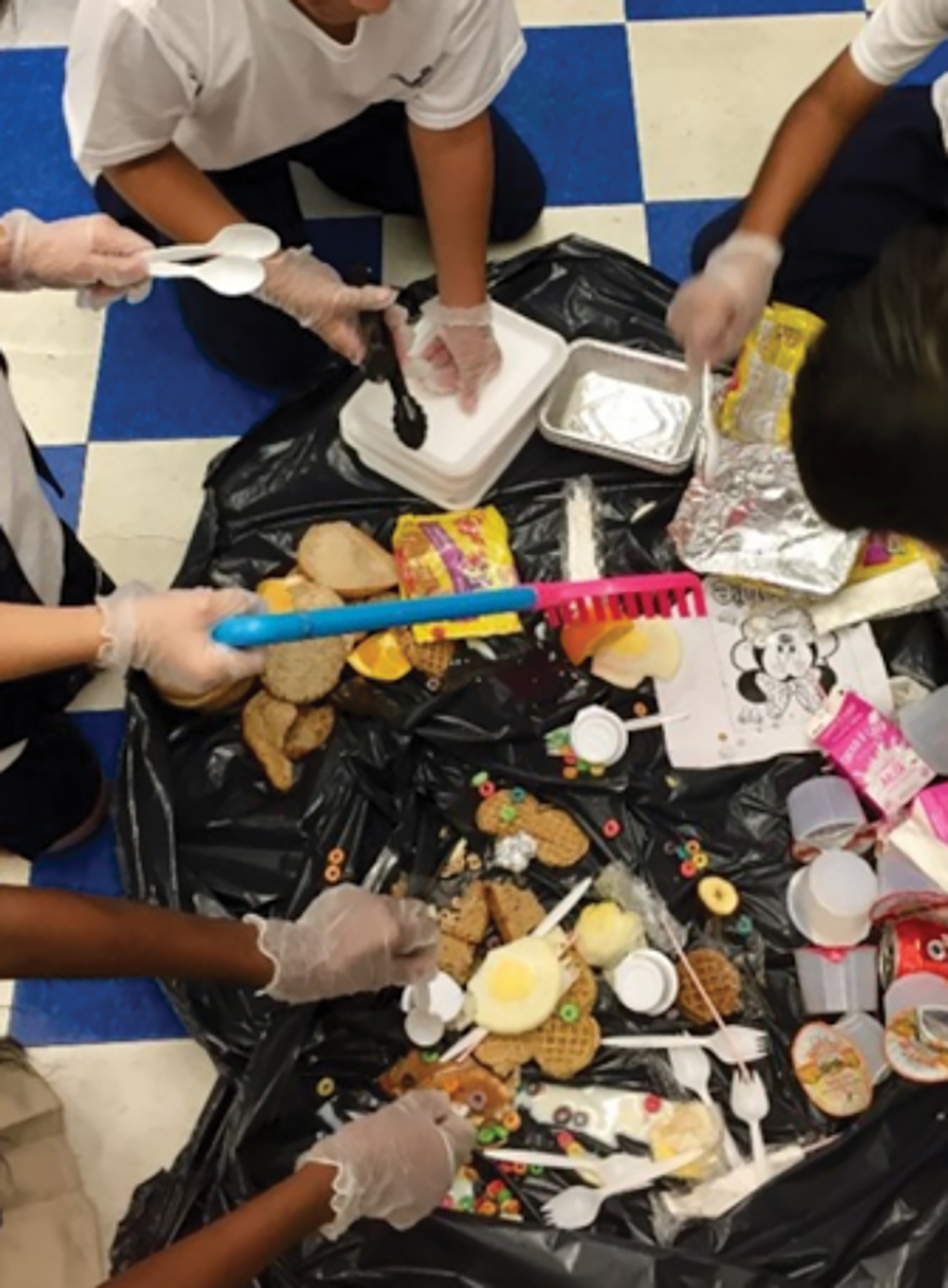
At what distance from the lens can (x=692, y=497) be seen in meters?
1.34

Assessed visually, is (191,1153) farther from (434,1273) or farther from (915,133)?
(915,133)

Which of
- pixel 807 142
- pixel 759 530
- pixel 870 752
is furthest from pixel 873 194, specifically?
pixel 870 752

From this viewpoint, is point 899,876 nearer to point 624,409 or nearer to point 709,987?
point 709,987

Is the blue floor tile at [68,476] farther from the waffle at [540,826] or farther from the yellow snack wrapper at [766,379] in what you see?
the yellow snack wrapper at [766,379]

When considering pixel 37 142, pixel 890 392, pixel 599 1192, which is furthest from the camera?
pixel 37 142

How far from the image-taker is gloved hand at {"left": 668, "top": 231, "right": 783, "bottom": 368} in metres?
1.22

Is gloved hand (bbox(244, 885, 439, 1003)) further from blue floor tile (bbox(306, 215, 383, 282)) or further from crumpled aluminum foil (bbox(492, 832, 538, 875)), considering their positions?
blue floor tile (bbox(306, 215, 383, 282))

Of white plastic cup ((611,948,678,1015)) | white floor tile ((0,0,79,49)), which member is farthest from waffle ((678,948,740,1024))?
white floor tile ((0,0,79,49))

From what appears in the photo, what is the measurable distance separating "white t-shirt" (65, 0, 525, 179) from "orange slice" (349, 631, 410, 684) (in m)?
0.49

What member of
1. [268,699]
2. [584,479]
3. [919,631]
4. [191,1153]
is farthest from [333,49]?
[191,1153]

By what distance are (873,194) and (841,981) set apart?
→ 79 centimetres

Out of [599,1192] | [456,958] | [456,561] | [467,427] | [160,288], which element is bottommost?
[599,1192]

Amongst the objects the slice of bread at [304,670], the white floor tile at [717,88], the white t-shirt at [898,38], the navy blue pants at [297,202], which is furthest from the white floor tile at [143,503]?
the white t-shirt at [898,38]

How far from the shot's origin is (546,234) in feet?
5.25
